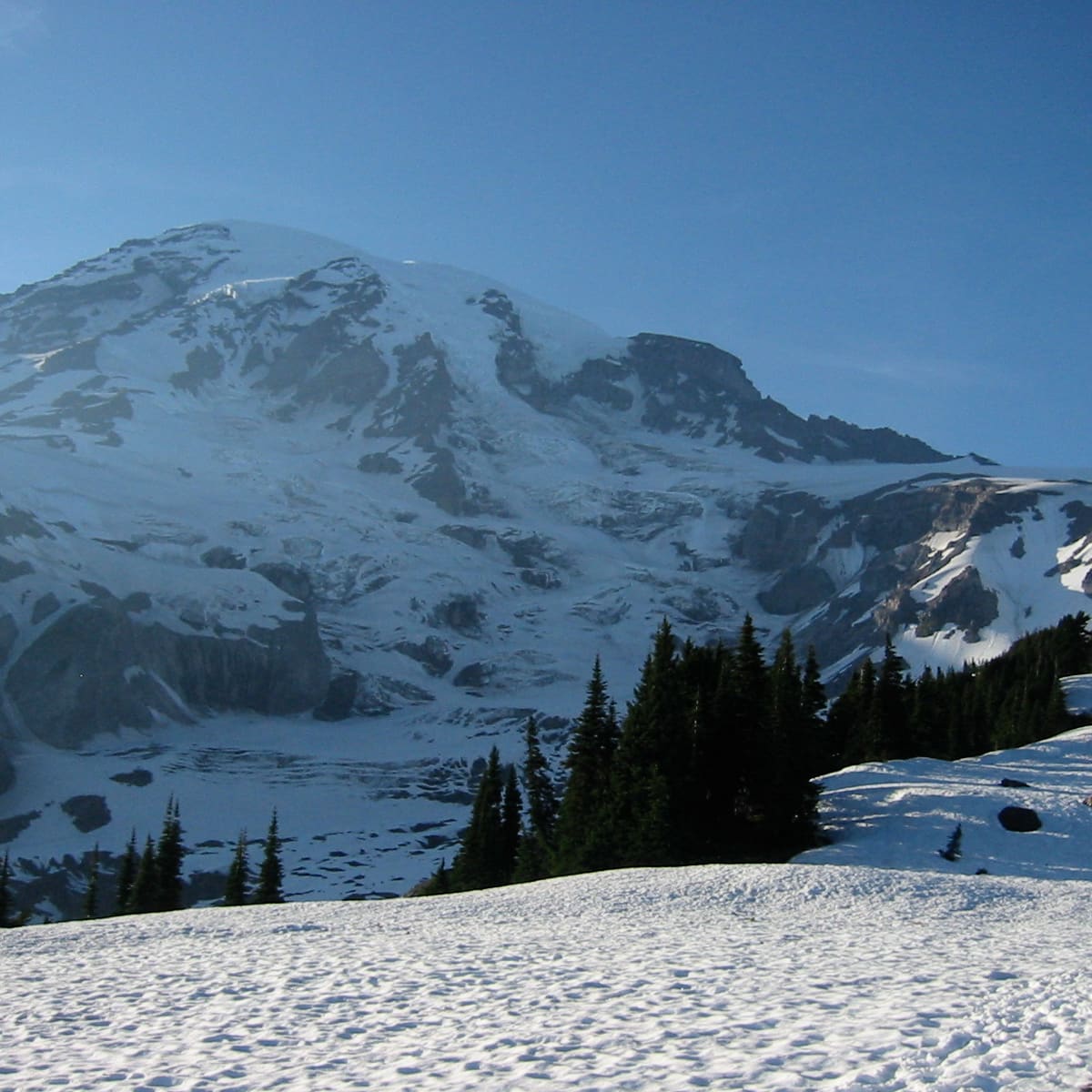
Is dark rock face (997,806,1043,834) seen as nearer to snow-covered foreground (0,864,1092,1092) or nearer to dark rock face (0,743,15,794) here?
snow-covered foreground (0,864,1092,1092)

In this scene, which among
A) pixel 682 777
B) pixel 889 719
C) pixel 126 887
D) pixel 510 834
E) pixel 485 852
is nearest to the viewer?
pixel 682 777

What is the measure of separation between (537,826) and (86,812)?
116947 mm

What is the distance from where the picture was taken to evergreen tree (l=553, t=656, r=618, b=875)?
52312 millimetres

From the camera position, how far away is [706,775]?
5397 cm

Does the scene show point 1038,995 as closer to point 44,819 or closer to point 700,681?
point 700,681

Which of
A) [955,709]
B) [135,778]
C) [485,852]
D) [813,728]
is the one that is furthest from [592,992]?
[135,778]

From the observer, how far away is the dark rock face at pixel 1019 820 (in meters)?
47.3

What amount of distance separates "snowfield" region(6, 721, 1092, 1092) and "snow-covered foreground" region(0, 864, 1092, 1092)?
0.17ft

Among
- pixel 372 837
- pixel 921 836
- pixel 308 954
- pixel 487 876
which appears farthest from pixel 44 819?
pixel 308 954

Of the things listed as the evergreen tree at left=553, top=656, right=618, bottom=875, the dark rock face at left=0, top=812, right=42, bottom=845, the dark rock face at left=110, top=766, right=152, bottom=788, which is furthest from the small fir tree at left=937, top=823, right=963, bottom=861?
the dark rock face at left=110, top=766, right=152, bottom=788

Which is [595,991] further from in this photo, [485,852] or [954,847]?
[485,852]

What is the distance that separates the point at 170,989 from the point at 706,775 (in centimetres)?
3810

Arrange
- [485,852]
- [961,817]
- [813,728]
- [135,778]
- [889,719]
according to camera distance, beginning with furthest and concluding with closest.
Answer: [135,778]
[889,719]
[485,852]
[813,728]
[961,817]

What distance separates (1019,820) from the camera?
4775 cm
